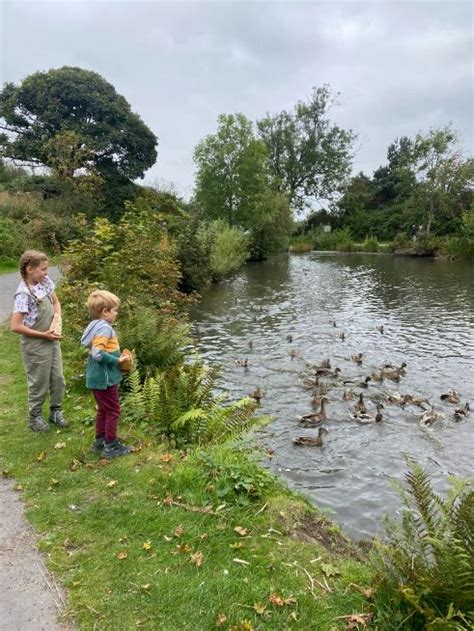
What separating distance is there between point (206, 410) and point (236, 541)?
115 inches

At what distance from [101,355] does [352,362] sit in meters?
9.34

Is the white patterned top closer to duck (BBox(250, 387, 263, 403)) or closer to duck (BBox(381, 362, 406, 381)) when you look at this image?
duck (BBox(250, 387, 263, 403))

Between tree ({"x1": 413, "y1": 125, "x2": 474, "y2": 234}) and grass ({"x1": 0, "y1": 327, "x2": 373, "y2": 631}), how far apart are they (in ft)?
157

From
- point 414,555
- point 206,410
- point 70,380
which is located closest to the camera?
point 414,555

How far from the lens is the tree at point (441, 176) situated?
44.6 metres

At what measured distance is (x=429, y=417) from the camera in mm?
Result: 8734

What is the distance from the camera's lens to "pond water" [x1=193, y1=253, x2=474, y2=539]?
6930mm

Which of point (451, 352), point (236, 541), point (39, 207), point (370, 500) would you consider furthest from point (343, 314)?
point (39, 207)

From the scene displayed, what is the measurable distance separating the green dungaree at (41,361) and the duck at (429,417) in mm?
6704

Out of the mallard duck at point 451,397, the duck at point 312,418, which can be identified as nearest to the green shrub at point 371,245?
the mallard duck at point 451,397

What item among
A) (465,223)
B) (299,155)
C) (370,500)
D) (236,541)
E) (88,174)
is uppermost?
(299,155)

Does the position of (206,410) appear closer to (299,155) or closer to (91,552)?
(91,552)

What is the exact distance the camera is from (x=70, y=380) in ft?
25.9

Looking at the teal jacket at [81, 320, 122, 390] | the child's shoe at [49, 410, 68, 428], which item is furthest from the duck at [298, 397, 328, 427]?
the teal jacket at [81, 320, 122, 390]
